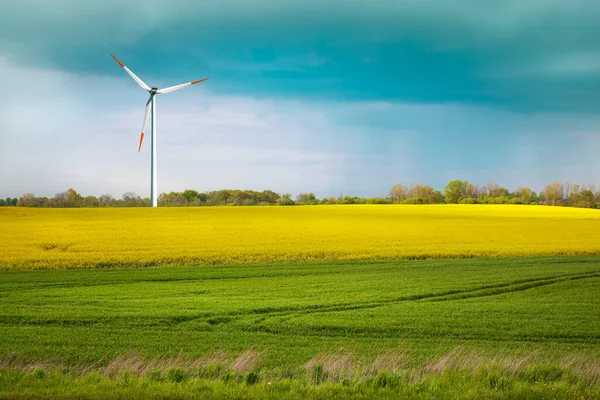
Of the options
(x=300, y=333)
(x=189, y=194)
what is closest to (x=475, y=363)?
(x=300, y=333)

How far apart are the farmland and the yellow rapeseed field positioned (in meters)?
0.25

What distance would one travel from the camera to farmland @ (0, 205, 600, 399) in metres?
10.6

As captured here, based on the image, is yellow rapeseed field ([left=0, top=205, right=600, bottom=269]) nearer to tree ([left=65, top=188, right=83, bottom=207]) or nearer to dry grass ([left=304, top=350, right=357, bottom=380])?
tree ([left=65, top=188, right=83, bottom=207])

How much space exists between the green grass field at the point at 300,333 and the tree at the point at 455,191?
63.3m

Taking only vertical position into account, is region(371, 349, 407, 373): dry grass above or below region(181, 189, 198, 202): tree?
below

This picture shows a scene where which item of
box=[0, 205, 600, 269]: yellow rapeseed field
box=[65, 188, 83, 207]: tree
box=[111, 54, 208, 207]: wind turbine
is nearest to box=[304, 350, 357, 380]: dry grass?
box=[0, 205, 600, 269]: yellow rapeseed field

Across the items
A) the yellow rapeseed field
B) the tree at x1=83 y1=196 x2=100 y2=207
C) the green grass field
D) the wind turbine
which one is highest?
the wind turbine

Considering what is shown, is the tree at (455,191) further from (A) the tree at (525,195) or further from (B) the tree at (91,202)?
(B) the tree at (91,202)

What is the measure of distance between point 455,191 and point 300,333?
268 feet

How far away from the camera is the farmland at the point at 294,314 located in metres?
10.6

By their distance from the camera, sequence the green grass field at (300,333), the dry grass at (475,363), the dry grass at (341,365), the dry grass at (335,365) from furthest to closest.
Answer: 1. the dry grass at (475,363)
2. the dry grass at (341,365)
3. the dry grass at (335,365)
4. the green grass field at (300,333)

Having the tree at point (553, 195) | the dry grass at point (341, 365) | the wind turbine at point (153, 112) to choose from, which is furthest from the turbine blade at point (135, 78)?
the tree at point (553, 195)

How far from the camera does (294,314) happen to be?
60.3ft

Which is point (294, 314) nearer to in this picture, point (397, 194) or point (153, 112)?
point (153, 112)
